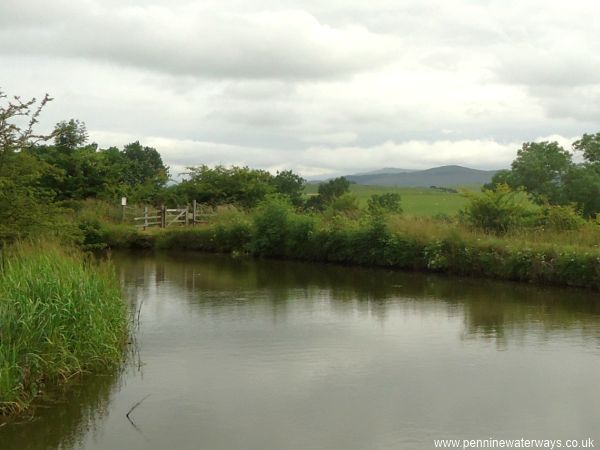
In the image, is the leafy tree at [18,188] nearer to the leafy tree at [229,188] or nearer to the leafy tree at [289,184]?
the leafy tree at [229,188]

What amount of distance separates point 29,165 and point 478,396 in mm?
9014

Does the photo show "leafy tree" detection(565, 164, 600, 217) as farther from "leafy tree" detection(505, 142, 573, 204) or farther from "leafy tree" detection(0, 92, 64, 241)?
"leafy tree" detection(0, 92, 64, 241)

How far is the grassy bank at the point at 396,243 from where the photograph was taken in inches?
677

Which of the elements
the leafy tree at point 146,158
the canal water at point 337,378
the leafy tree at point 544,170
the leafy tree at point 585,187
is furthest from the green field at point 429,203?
the leafy tree at point 146,158

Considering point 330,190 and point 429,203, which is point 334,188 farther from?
point 429,203

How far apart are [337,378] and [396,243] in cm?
1249

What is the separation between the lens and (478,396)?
8.12 meters

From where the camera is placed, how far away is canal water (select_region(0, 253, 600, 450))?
7.04 meters

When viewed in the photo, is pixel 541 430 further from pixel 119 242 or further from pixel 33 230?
pixel 119 242

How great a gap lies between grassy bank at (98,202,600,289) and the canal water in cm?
160

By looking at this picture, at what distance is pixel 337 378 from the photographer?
29.1 feet

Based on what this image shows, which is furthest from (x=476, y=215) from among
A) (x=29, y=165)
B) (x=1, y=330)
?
(x=1, y=330)

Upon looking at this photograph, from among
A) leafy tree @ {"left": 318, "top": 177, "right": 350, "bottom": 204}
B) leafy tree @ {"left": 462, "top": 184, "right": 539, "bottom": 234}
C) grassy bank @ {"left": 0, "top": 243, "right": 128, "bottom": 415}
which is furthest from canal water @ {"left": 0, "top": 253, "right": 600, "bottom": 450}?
leafy tree @ {"left": 318, "top": 177, "right": 350, "bottom": 204}

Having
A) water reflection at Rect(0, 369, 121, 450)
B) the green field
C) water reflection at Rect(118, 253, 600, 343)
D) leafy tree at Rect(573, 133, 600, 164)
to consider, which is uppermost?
leafy tree at Rect(573, 133, 600, 164)
